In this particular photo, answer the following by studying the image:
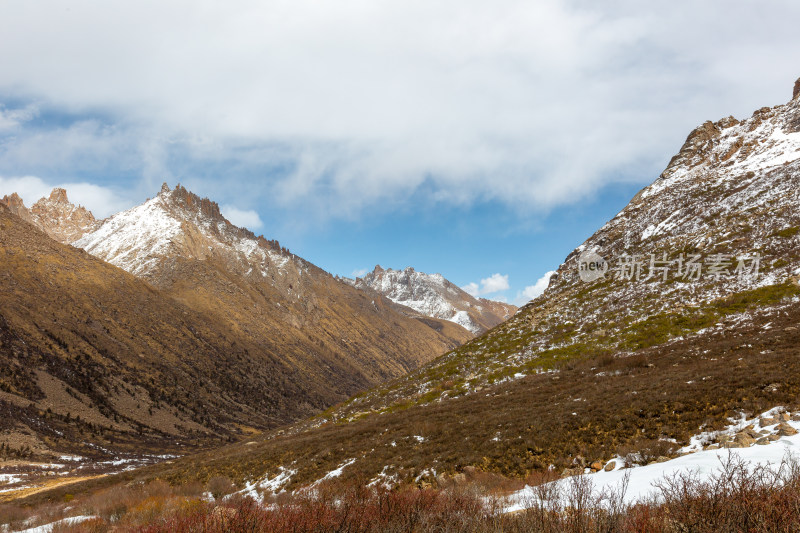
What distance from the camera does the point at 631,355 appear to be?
109 feet

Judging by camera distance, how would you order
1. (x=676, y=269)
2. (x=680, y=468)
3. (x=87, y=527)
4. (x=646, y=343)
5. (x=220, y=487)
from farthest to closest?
(x=676, y=269) → (x=646, y=343) → (x=220, y=487) → (x=87, y=527) → (x=680, y=468)

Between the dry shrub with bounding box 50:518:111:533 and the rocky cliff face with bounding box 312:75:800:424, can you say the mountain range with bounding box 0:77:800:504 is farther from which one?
the dry shrub with bounding box 50:518:111:533

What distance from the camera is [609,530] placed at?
7.21m

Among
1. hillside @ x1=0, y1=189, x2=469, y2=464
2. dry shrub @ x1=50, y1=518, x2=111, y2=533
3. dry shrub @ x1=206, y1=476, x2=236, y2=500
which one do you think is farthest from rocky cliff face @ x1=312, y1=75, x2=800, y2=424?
hillside @ x1=0, y1=189, x2=469, y2=464

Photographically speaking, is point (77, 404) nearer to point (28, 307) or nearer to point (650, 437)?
point (28, 307)

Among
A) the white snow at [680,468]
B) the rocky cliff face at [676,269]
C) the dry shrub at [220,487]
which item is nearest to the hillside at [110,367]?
the dry shrub at [220,487]

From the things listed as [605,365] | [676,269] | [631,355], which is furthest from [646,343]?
[676,269]

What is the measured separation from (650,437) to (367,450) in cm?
1647

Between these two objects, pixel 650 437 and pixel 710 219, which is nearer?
pixel 650 437

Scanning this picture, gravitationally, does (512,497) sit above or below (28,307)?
below

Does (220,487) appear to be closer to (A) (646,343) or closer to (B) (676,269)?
(A) (646,343)

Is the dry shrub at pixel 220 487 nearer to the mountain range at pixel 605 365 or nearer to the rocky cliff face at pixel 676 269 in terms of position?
the mountain range at pixel 605 365

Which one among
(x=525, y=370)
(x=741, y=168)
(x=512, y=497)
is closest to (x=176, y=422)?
(x=525, y=370)

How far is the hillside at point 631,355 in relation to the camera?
1723 cm
